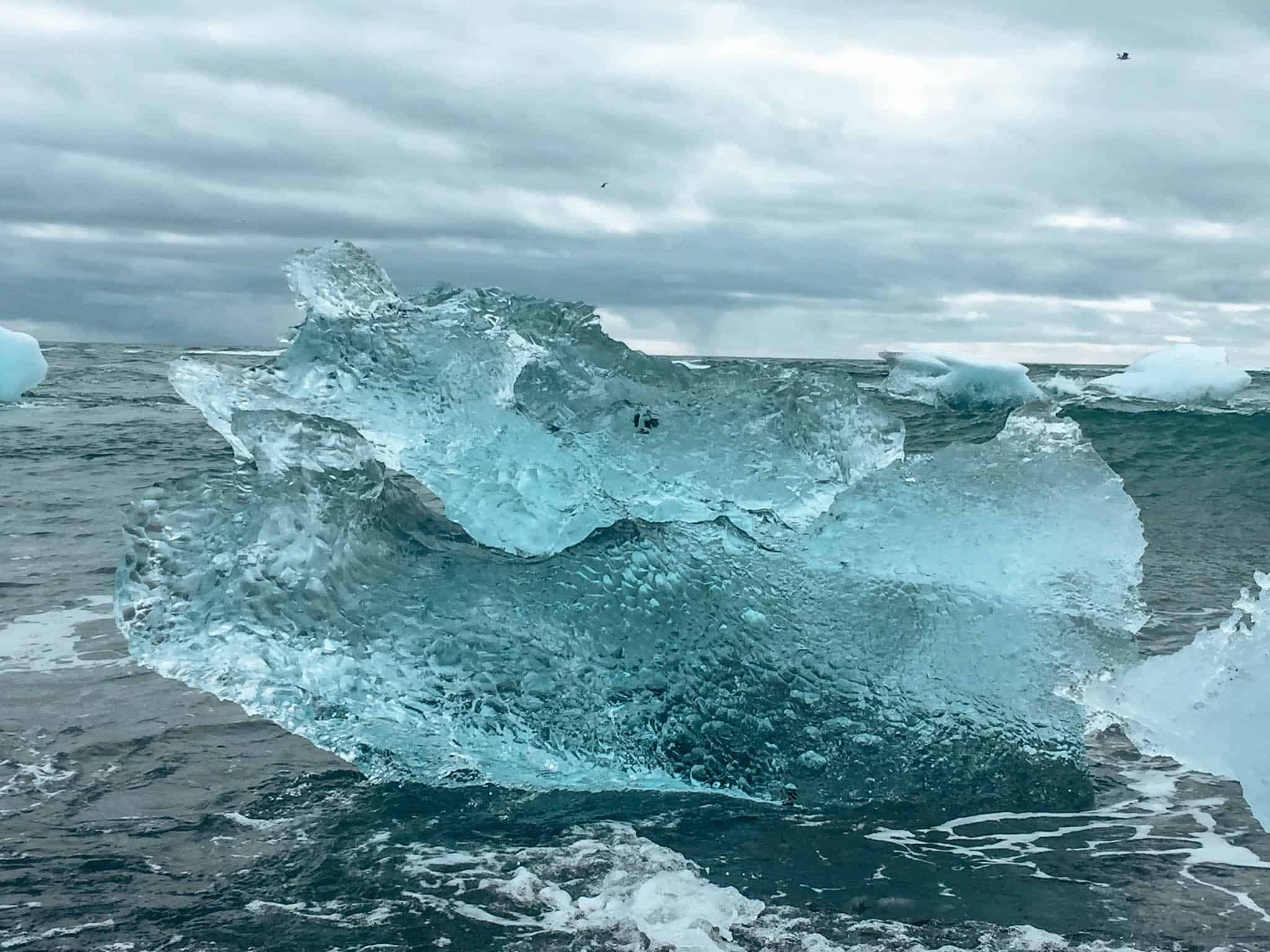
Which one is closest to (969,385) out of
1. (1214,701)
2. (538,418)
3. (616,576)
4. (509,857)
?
(538,418)

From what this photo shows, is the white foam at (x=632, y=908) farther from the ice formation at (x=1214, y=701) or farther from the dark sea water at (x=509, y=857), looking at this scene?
the ice formation at (x=1214, y=701)

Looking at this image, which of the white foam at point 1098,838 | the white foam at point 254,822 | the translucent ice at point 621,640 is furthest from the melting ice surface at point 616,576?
the white foam at point 254,822

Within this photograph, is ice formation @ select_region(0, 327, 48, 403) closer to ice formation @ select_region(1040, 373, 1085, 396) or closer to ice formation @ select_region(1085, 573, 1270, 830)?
ice formation @ select_region(1040, 373, 1085, 396)

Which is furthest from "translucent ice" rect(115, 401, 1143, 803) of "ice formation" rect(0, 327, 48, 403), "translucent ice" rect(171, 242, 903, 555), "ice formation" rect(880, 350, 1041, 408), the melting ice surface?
"ice formation" rect(0, 327, 48, 403)

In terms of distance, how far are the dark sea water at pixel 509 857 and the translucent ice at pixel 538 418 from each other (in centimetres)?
75

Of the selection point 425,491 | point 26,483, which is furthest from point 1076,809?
point 26,483

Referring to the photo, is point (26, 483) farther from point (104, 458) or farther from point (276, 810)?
point (276, 810)

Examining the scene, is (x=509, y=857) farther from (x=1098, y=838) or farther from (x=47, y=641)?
(x=47, y=641)

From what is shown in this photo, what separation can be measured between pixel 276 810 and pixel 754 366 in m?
3.33

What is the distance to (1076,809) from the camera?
4938mm

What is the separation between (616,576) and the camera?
5.26 m

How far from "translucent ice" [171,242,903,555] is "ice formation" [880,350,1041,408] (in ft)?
50.8

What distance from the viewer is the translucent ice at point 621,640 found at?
4898mm

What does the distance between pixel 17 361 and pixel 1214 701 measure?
21871 mm
